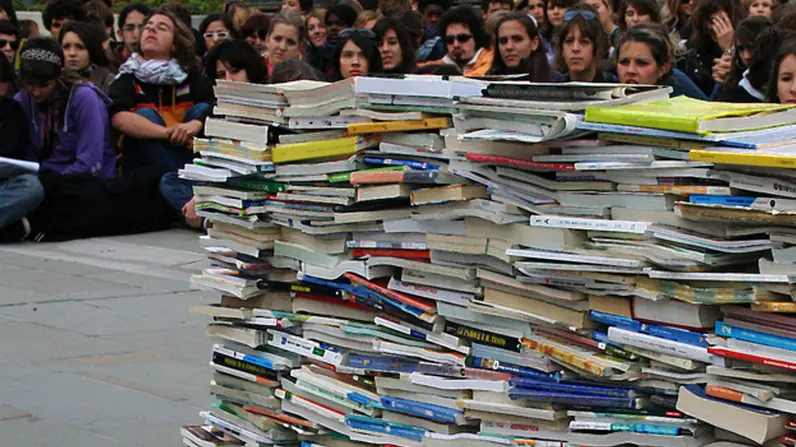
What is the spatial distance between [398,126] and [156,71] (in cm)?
761

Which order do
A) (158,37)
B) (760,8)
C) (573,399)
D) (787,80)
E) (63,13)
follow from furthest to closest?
(63,13) < (158,37) < (760,8) < (787,80) < (573,399)

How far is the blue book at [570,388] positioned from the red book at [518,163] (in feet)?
1.90

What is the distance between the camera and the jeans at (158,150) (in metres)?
11.5

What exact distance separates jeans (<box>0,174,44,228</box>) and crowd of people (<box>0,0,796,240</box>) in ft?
0.04

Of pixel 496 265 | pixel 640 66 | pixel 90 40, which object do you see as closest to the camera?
pixel 496 265

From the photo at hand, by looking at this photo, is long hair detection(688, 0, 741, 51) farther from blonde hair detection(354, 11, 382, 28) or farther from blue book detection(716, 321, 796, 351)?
blue book detection(716, 321, 796, 351)

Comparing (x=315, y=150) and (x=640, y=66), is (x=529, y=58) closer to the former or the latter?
(x=640, y=66)

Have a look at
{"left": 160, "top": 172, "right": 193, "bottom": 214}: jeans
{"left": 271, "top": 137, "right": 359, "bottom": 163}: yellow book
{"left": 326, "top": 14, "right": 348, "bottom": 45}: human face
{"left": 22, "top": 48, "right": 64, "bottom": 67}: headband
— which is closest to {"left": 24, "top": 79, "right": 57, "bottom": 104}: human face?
{"left": 22, "top": 48, "right": 64, "bottom": 67}: headband

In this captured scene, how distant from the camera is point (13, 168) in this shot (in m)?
11.3

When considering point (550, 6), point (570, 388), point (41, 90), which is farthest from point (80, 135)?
point (570, 388)

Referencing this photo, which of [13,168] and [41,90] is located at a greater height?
[41,90]

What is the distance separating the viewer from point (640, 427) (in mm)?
3525

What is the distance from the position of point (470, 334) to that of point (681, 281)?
77cm

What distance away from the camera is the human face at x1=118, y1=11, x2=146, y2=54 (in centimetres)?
1294
